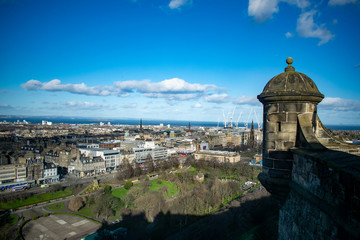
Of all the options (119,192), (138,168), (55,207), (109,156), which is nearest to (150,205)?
(119,192)

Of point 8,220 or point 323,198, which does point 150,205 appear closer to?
point 8,220

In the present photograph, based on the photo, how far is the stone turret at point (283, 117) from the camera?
5.75 m

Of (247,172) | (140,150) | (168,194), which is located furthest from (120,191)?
(140,150)

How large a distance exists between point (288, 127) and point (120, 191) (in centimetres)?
4460

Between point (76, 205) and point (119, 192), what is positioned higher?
point (76, 205)

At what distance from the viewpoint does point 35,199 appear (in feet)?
135

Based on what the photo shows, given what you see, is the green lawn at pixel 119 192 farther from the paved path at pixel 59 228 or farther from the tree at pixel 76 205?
the paved path at pixel 59 228

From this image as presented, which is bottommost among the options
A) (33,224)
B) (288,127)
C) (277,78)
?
(33,224)

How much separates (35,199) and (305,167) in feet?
153

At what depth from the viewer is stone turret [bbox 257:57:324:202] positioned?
575 centimetres

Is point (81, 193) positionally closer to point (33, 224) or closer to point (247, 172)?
point (33, 224)

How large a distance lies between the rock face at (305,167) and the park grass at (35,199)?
4292 centimetres

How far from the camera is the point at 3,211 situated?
3466cm

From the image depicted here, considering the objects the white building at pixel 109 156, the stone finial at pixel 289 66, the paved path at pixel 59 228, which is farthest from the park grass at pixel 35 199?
the stone finial at pixel 289 66
